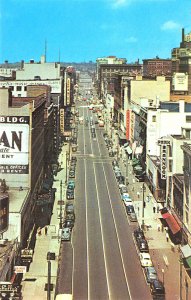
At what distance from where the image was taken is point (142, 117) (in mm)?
91062

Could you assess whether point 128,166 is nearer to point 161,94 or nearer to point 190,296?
point 161,94

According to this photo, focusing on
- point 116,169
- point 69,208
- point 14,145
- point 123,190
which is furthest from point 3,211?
point 116,169

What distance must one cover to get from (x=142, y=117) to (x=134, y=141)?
39.9 ft

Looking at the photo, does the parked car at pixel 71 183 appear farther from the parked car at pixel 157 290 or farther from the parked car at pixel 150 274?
the parked car at pixel 157 290

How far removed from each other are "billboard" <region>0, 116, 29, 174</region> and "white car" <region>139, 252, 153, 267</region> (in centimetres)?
1388

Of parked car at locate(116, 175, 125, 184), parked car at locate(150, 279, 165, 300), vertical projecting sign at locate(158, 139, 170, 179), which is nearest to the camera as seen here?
parked car at locate(150, 279, 165, 300)

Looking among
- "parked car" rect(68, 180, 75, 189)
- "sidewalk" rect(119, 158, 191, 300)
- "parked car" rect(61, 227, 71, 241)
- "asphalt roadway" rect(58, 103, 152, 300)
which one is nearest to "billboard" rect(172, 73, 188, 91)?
"asphalt roadway" rect(58, 103, 152, 300)

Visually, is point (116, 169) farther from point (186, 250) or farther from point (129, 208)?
point (186, 250)

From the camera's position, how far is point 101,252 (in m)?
48.7

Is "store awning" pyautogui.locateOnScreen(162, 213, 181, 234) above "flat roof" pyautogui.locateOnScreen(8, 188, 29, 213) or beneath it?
beneath

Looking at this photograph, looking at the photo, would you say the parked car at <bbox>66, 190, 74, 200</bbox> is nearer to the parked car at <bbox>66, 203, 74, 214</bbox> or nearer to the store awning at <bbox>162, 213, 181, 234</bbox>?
the parked car at <bbox>66, 203, 74, 214</bbox>

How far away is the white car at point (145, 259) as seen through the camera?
44.6m

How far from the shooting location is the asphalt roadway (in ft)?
130

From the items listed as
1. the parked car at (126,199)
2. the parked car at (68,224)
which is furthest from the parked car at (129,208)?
the parked car at (68,224)
